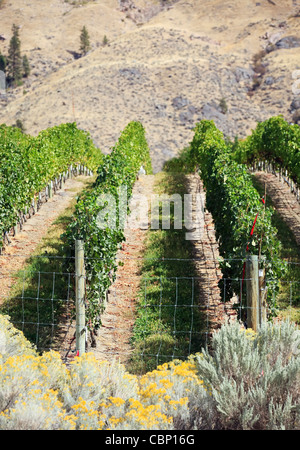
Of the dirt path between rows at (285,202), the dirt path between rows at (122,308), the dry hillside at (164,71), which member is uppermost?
the dry hillside at (164,71)

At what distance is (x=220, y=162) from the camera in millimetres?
13500

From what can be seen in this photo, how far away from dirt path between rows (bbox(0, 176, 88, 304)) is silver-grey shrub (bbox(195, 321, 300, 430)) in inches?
223

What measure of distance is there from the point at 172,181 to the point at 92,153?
7094mm

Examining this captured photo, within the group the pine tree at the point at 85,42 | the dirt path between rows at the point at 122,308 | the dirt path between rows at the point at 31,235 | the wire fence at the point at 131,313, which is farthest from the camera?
the pine tree at the point at 85,42

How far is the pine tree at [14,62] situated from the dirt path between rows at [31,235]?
7570cm

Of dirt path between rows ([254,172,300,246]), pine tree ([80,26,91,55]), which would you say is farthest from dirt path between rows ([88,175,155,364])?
pine tree ([80,26,91,55])

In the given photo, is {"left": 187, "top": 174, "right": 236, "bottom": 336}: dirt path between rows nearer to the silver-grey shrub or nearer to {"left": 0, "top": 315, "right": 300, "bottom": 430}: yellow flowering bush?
the silver-grey shrub

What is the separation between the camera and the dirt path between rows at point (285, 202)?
566 inches

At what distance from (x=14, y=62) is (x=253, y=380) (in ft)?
320

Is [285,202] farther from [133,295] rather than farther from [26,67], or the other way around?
[26,67]

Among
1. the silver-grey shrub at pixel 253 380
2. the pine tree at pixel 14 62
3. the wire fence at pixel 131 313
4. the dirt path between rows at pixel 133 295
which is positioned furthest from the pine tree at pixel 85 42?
the silver-grey shrub at pixel 253 380

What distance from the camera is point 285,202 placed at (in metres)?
17.1

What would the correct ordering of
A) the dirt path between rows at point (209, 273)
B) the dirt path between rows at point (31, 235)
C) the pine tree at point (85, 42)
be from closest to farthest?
the dirt path between rows at point (209, 273)
the dirt path between rows at point (31, 235)
the pine tree at point (85, 42)

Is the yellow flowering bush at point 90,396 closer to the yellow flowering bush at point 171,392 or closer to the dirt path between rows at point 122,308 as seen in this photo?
the yellow flowering bush at point 171,392
